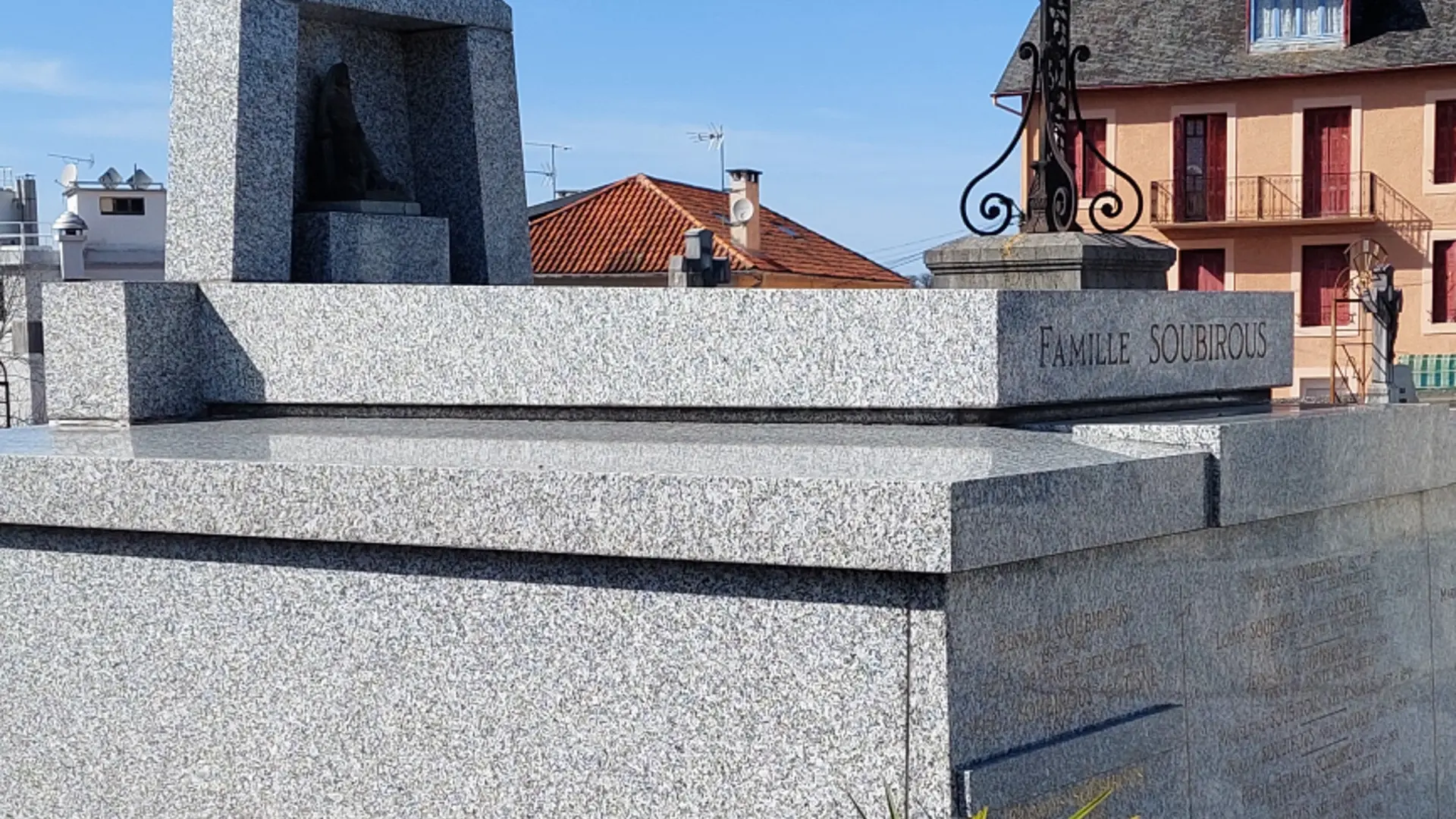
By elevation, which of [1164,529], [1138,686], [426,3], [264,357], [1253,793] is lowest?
[1253,793]

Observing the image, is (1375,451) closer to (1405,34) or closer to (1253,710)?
(1253,710)

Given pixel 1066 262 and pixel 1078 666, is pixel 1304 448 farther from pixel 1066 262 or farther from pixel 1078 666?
pixel 1066 262

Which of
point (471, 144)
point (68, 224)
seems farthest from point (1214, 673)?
point (68, 224)

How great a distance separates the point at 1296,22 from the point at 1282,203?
10.8 ft

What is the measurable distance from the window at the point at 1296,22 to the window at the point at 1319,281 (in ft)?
12.1

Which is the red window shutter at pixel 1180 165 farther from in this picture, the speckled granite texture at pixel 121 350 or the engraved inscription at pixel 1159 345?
the speckled granite texture at pixel 121 350

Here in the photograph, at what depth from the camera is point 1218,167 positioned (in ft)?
120

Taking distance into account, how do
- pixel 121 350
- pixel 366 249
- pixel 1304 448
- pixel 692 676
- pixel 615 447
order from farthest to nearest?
pixel 366 249 < pixel 121 350 < pixel 1304 448 < pixel 615 447 < pixel 692 676

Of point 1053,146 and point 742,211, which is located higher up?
point 742,211

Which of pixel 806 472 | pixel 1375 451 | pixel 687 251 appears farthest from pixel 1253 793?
pixel 687 251

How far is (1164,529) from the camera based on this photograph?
16.2 ft

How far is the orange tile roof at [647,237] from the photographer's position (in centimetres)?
3606

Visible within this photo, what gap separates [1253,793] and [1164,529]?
97 cm

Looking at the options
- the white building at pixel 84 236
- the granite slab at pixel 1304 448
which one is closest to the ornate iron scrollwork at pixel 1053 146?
the granite slab at pixel 1304 448
